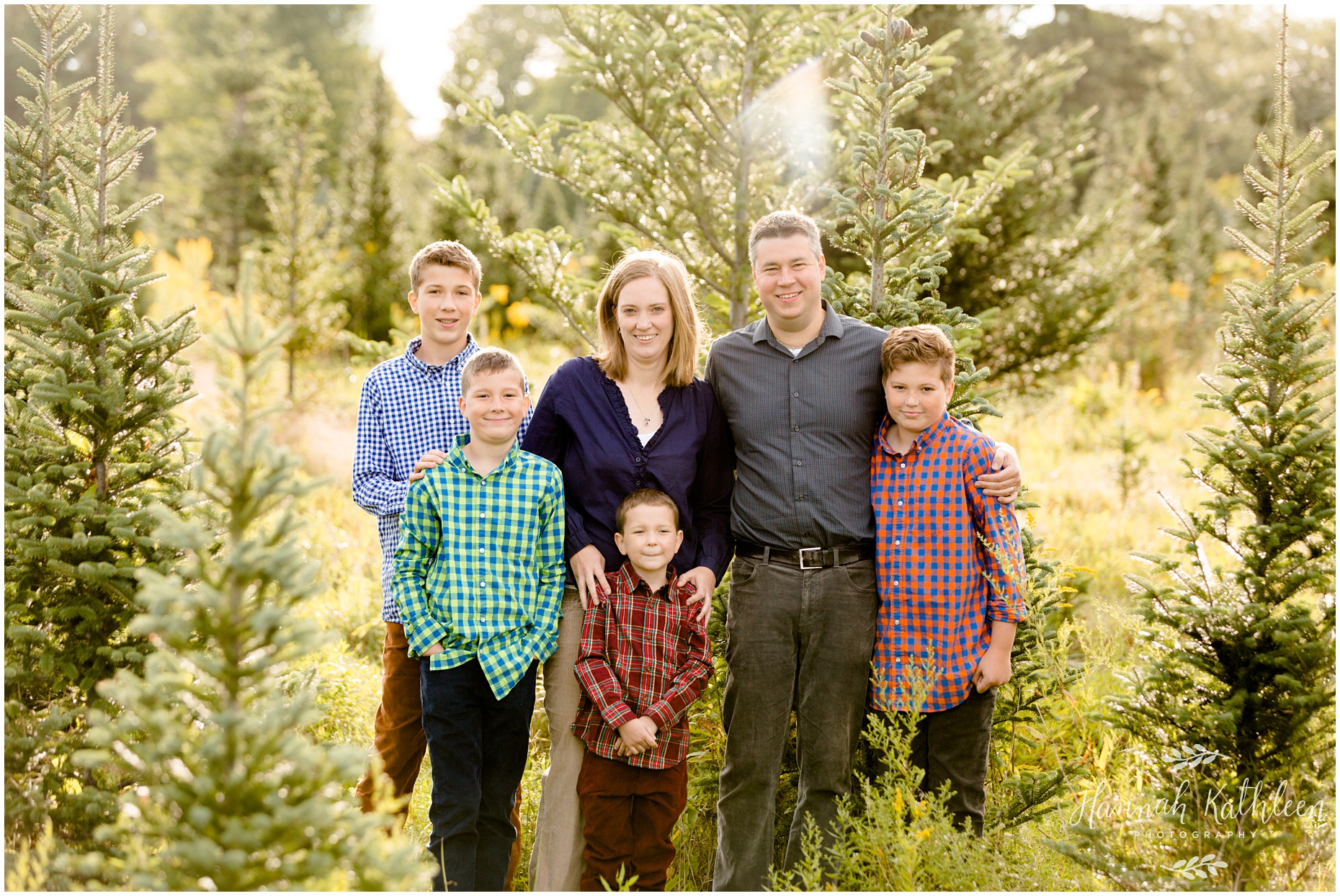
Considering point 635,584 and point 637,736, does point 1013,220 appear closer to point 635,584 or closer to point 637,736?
point 635,584

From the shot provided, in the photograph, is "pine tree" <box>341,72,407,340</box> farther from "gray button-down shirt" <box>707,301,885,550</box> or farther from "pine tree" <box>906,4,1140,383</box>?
"gray button-down shirt" <box>707,301,885,550</box>

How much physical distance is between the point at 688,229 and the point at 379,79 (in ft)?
39.4

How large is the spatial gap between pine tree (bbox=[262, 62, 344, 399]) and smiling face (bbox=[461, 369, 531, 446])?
8.62 m

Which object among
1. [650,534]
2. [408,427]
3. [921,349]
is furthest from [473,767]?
[921,349]

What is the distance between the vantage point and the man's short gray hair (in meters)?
3.15

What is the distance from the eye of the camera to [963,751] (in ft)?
10.6

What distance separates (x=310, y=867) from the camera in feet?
6.85

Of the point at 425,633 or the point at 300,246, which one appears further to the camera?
the point at 300,246

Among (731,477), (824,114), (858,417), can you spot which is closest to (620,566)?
(731,477)

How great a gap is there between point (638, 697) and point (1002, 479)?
148cm

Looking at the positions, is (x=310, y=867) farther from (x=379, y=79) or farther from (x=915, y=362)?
(x=379, y=79)

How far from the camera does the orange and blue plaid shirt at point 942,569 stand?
3.12m

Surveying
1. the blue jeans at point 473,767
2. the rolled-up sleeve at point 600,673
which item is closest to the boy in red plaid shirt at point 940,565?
the rolled-up sleeve at point 600,673

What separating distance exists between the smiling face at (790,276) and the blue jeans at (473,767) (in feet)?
5.13
